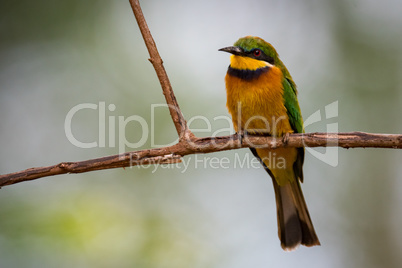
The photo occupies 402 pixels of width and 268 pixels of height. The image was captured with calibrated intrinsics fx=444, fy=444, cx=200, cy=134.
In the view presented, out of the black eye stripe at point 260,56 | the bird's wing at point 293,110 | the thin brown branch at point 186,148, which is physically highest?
the black eye stripe at point 260,56

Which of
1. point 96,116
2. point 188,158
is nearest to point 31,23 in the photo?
point 96,116

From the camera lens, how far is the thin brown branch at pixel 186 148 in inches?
94.1

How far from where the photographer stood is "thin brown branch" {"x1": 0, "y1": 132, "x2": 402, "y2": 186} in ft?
7.84

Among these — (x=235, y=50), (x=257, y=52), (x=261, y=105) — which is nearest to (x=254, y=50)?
(x=257, y=52)

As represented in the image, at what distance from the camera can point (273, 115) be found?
11.3 feet

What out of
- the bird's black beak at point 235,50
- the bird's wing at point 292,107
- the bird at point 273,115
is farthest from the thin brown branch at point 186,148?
the bird's black beak at point 235,50

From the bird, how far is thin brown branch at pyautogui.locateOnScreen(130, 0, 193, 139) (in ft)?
2.26

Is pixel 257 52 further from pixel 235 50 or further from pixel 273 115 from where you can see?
pixel 273 115

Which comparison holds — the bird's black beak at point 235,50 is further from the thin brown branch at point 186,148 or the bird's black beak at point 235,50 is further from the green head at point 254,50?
the thin brown branch at point 186,148

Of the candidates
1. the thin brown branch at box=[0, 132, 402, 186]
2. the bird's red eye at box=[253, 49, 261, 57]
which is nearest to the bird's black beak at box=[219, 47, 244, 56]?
the bird's red eye at box=[253, 49, 261, 57]

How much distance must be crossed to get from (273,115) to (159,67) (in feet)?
3.93

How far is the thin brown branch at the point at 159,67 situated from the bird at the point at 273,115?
690mm

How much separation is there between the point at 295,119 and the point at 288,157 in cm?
34

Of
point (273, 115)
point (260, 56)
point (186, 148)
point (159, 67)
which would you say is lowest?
point (186, 148)
